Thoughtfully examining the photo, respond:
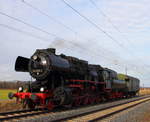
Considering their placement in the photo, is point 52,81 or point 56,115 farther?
point 52,81

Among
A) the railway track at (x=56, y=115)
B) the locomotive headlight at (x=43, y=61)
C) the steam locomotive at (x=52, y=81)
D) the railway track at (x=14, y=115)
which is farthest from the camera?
the locomotive headlight at (x=43, y=61)

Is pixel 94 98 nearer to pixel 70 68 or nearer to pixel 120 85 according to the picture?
pixel 70 68

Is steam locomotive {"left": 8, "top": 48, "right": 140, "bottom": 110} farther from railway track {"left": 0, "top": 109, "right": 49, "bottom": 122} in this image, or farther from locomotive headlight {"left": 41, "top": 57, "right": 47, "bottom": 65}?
railway track {"left": 0, "top": 109, "right": 49, "bottom": 122}

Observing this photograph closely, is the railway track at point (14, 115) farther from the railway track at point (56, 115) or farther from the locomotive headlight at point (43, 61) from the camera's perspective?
the locomotive headlight at point (43, 61)

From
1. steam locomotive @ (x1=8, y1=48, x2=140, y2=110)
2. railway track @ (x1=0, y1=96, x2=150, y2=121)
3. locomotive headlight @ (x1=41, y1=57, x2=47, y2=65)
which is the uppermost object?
locomotive headlight @ (x1=41, y1=57, x2=47, y2=65)

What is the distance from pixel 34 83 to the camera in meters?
16.1

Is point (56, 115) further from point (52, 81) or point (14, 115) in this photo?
point (52, 81)

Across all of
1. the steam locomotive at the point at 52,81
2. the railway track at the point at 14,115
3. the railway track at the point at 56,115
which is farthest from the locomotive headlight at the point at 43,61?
the railway track at the point at 14,115

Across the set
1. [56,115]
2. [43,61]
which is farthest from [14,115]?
[43,61]

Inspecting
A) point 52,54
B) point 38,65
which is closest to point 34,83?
Result: point 38,65

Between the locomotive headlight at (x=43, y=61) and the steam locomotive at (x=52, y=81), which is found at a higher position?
the locomotive headlight at (x=43, y=61)

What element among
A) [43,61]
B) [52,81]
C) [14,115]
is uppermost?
[43,61]

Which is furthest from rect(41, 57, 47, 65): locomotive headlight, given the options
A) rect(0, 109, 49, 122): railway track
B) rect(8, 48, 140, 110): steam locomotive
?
rect(0, 109, 49, 122): railway track

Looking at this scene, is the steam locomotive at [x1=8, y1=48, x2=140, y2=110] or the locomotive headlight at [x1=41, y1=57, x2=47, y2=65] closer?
the steam locomotive at [x1=8, y1=48, x2=140, y2=110]
